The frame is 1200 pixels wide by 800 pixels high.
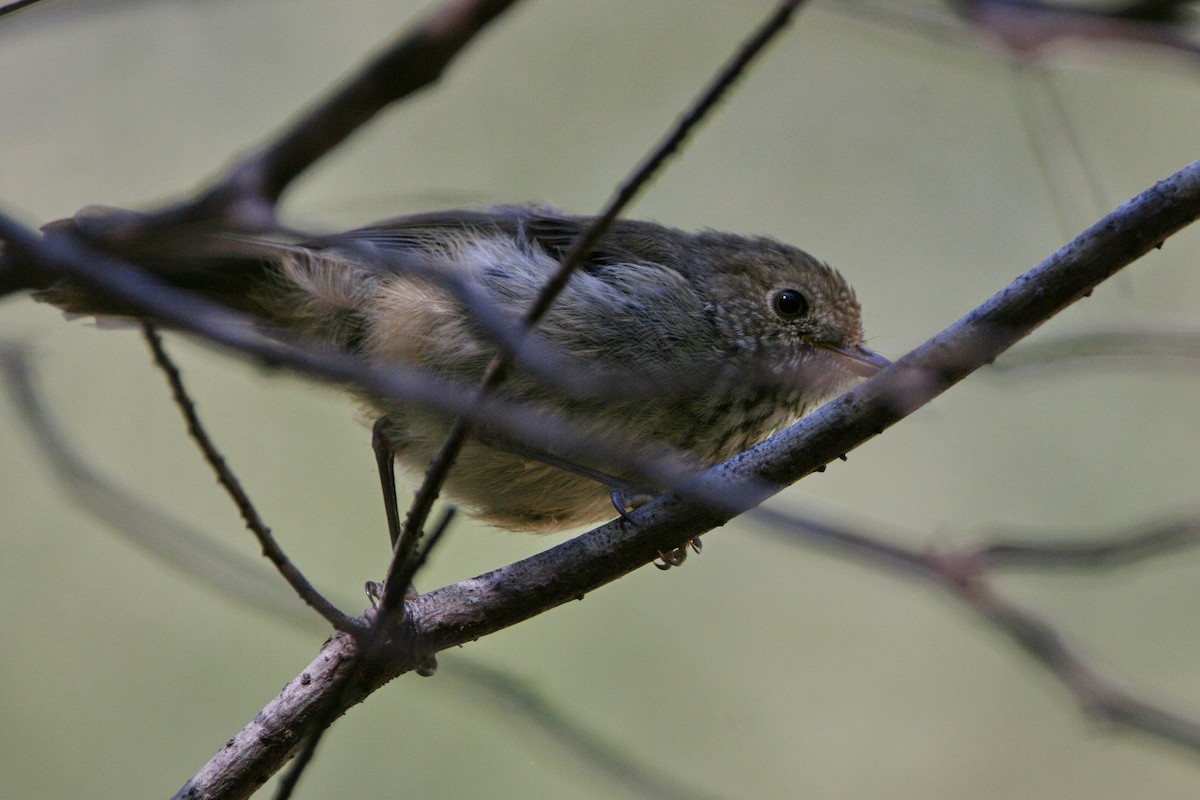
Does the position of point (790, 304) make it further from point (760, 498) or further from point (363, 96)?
point (363, 96)

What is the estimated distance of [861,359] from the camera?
3.73 m

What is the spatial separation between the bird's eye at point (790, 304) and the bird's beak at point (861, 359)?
13 cm

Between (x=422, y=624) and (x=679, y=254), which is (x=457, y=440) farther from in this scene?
(x=679, y=254)

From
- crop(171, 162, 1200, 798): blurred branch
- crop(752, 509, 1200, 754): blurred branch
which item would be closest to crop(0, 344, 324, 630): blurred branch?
crop(171, 162, 1200, 798): blurred branch

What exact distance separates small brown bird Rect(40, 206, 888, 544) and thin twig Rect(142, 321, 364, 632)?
958 mm

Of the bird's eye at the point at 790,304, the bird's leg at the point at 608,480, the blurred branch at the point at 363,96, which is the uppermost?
the bird's eye at the point at 790,304

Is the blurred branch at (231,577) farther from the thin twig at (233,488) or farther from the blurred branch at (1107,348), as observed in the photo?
the blurred branch at (1107,348)

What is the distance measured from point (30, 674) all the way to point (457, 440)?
14.4 ft

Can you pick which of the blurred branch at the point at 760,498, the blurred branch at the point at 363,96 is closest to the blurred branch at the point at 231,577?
the blurred branch at the point at 760,498

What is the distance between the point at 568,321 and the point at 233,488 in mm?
1476

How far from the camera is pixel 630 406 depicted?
3266 millimetres

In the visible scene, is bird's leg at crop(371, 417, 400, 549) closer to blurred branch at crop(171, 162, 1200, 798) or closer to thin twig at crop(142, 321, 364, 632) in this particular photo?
blurred branch at crop(171, 162, 1200, 798)

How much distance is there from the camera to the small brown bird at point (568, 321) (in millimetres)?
3389

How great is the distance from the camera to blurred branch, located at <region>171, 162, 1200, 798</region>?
2.24m
